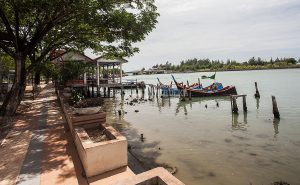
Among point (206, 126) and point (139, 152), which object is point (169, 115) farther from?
point (139, 152)

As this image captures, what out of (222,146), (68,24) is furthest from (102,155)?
(68,24)

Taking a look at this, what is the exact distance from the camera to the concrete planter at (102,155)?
16.5 feet

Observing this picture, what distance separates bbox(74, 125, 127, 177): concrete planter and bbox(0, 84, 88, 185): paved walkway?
0.35m

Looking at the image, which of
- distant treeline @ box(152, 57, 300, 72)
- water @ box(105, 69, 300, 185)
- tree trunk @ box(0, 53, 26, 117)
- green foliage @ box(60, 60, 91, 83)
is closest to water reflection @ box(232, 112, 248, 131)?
water @ box(105, 69, 300, 185)

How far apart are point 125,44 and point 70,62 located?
10.9 metres

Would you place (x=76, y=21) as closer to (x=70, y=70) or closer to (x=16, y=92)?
(x=16, y=92)

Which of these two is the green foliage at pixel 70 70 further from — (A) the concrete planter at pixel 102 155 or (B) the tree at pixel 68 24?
(A) the concrete planter at pixel 102 155

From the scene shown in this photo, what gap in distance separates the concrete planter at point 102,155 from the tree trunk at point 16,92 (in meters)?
7.72

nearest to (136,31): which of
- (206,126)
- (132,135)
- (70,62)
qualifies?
(132,135)

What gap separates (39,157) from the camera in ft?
20.7

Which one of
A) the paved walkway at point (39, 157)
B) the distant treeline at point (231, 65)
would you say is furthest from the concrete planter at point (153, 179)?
the distant treeline at point (231, 65)

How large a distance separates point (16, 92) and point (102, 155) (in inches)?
346

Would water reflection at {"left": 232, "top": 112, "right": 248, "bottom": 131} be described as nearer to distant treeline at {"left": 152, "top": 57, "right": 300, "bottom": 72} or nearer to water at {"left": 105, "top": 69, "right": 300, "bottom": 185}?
water at {"left": 105, "top": 69, "right": 300, "bottom": 185}

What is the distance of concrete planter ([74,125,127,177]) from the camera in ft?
16.5
